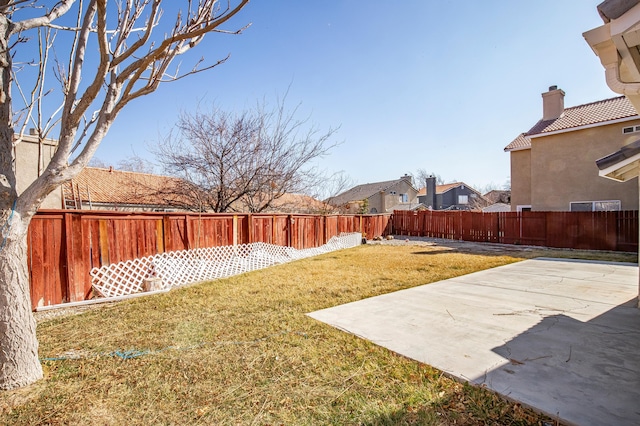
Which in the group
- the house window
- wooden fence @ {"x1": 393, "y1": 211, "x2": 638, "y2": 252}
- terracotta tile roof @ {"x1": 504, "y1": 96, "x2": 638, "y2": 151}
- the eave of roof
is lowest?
wooden fence @ {"x1": 393, "y1": 211, "x2": 638, "y2": 252}

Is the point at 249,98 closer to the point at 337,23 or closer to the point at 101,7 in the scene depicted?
the point at 337,23

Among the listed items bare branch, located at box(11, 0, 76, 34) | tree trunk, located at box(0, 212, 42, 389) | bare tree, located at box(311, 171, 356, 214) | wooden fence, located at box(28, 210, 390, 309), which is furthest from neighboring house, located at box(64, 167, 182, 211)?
tree trunk, located at box(0, 212, 42, 389)

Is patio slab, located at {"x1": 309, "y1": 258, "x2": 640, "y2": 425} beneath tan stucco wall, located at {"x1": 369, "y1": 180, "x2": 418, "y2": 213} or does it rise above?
beneath

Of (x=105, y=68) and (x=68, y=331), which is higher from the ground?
(x=105, y=68)

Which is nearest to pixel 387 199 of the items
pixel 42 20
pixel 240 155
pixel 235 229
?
pixel 240 155

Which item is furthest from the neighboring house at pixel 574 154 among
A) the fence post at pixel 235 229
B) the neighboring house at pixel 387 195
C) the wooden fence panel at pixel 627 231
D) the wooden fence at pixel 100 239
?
the neighboring house at pixel 387 195

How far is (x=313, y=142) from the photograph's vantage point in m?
13.4

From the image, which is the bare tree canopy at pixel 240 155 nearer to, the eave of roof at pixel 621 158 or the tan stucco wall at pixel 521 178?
the eave of roof at pixel 621 158

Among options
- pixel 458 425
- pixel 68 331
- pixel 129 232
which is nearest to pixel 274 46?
pixel 129 232

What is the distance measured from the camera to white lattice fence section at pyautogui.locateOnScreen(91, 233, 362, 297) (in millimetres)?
6316

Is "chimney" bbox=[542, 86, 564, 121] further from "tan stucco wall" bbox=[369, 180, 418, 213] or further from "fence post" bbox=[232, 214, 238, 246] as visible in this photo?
"tan stucco wall" bbox=[369, 180, 418, 213]

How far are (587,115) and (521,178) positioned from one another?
400cm

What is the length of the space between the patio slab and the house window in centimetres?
882

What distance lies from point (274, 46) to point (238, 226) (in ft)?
17.5
